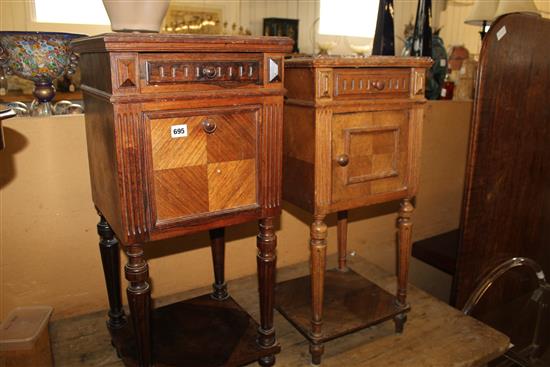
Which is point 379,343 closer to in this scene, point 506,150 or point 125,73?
point 506,150

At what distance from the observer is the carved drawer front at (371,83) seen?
1156 mm

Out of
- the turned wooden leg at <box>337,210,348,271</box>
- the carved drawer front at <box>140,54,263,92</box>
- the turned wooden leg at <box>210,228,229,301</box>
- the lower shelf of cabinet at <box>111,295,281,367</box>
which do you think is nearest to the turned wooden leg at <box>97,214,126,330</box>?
the lower shelf of cabinet at <box>111,295,281,367</box>

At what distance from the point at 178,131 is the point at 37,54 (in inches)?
21.8

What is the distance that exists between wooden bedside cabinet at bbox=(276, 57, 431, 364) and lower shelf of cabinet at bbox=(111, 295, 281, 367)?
163 millimetres

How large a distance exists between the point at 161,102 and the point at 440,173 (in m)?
1.71

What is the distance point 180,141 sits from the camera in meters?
→ 0.98

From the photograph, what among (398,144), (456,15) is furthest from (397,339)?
(456,15)

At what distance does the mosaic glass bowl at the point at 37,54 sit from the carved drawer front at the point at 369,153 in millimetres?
760

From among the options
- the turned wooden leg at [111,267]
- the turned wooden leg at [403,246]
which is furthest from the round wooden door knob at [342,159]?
the turned wooden leg at [111,267]

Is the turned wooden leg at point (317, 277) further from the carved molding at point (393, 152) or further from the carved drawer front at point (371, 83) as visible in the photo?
the carved drawer front at point (371, 83)

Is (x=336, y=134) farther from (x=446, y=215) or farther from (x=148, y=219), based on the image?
(x=446, y=215)

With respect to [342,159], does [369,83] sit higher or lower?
higher

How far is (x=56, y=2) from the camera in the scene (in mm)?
4082

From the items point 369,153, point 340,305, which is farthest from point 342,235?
point 369,153
